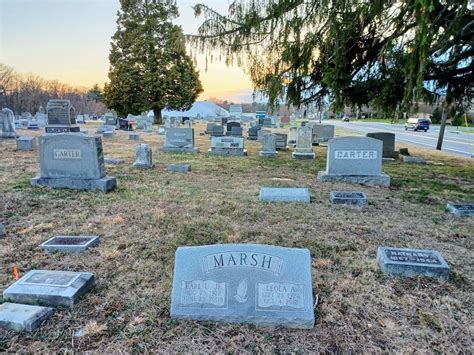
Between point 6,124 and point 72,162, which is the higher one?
point 6,124

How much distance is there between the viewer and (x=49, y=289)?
258cm

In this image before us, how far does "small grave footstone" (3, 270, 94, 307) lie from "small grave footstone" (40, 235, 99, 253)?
71 centimetres

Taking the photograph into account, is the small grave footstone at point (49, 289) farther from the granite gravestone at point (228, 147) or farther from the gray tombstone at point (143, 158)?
the granite gravestone at point (228, 147)

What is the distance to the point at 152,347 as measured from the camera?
2160 mm

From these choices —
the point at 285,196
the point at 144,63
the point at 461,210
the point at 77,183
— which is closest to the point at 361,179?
the point at 461,210

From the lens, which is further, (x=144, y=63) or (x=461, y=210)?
(x=144, y=63)

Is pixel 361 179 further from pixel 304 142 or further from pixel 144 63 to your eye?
pixel 144 63

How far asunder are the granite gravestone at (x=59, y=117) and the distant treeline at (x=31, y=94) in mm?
39162

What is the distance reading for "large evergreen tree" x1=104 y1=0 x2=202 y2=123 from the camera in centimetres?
2850

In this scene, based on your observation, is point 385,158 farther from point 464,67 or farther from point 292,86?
point 292,86

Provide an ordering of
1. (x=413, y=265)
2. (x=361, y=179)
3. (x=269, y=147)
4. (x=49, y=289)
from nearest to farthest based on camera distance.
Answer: (x=49, y=289) < (x=413, y=265) < (x=361, y=179) < (x=269, y=147)

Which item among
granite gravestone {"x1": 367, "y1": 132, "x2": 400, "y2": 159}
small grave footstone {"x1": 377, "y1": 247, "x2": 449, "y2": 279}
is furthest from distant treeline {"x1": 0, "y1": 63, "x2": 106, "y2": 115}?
small grave footstone {"x1": 377, "y1": 247, "x2": 449, "y2": 279}

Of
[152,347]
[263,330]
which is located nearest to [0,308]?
[152,347]

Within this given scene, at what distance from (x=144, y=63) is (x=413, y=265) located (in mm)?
29850
